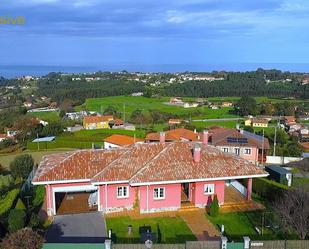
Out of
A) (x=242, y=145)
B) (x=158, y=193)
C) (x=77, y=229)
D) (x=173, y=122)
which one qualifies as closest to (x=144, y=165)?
(x=158, y=193)

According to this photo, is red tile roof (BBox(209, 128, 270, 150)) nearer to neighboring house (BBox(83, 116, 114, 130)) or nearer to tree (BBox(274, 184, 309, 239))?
tree (BBox(274, 184, 309, 239))

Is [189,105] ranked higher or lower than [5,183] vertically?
lower

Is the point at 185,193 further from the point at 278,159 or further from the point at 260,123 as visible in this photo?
the point at 260,123

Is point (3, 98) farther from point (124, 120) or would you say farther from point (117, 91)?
point (124, 120)

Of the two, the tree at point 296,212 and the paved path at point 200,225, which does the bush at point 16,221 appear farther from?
the tree at point 296,212

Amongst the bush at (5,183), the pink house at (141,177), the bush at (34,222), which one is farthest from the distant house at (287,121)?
the bush at (34,222)

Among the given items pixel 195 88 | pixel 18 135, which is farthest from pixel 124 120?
pixel 195 88

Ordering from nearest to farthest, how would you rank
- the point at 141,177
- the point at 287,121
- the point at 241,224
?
the point at 241,224 < the point at 141,177 < the point at 287,121
